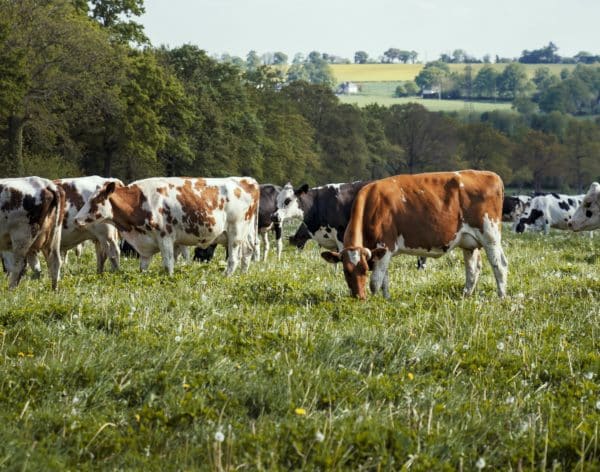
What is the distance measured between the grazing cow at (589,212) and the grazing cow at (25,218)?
33.9 ft

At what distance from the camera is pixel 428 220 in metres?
12.2

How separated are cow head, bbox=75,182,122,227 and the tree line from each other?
2705cm

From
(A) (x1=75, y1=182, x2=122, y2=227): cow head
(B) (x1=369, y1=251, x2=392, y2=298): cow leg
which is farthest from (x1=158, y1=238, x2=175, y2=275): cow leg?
(B) (x1=369, y1=251, x2=392, y2=298): cow leg

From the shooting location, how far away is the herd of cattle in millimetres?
12156

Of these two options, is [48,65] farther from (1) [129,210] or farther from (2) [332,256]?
(2) [332,256]

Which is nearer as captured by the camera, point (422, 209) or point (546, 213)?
point (422, 209)

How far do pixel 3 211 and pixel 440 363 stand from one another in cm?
857

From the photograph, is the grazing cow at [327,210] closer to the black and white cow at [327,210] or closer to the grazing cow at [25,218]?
the black and white cow at [327,210]

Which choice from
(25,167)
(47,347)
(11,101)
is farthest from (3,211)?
(25,167)

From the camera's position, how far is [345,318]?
9609mm

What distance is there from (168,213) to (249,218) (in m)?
2.30

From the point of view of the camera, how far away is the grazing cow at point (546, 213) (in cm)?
4106

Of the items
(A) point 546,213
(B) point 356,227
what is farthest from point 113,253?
(A) point 546,213

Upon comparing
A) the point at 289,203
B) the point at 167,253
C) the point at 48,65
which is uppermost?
the point at 48,65
